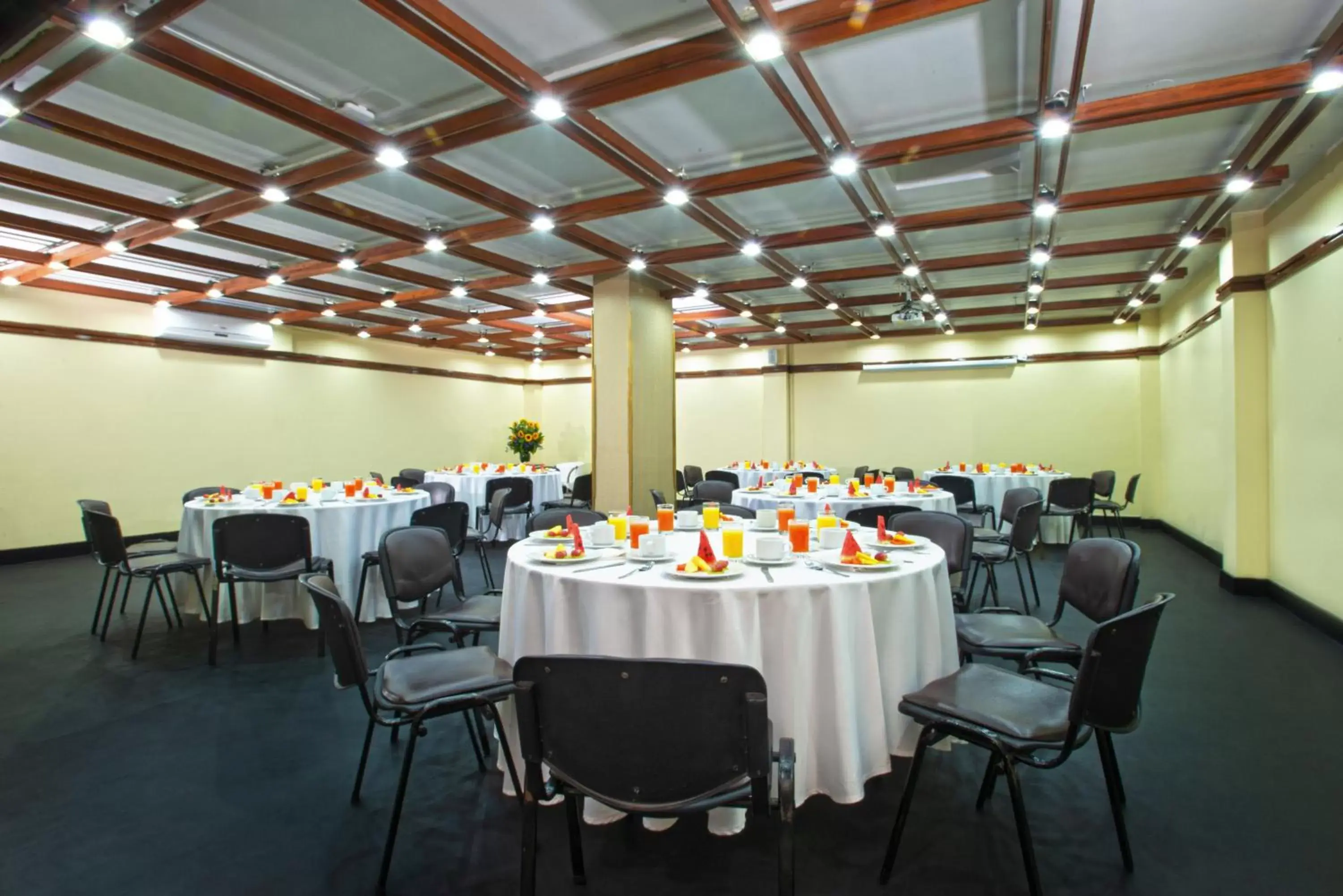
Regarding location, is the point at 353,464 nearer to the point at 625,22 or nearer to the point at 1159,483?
the point at 625,22

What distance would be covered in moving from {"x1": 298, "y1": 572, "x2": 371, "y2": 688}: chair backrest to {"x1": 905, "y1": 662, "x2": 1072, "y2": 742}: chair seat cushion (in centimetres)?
164

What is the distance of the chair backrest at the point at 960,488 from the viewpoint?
269 inches

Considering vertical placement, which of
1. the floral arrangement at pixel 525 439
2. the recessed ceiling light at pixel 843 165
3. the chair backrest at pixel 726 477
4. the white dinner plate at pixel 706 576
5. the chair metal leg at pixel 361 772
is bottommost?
the chair metal leg at pixel 361 772

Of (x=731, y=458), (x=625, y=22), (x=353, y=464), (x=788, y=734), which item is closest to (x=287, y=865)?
(x=788, y=734)

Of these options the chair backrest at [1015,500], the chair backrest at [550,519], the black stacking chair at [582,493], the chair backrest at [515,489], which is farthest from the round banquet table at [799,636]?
the black stacking chair at [582,493]

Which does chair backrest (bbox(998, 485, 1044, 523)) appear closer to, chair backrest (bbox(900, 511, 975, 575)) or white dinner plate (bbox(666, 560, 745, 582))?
chair backrest (bbox(900, 511, 975, 575))

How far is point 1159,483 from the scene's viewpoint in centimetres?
948

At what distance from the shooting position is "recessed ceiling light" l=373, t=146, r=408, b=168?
3865mm

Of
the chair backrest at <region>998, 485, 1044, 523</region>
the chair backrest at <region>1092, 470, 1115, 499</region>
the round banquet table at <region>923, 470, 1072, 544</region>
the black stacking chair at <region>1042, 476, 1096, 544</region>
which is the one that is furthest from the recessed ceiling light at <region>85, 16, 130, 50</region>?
the chair backrest at <region>1092, 470, 1115, 499</region>

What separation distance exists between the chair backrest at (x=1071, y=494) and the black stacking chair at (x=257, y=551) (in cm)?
682

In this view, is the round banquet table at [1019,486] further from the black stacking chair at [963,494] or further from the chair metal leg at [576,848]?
the chair metal leg at [576,848]

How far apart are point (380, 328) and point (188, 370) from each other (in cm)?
248

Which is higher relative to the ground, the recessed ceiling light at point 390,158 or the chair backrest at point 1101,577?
the recessed ceiling light at point 390,158

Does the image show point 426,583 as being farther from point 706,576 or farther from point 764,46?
point 764,46
